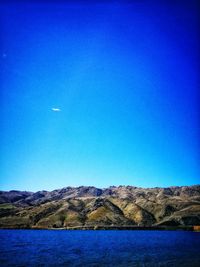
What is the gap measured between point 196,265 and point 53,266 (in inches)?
845

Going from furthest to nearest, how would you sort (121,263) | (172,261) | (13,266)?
(172,261), (121,263), (13,266)

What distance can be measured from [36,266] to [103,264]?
33.2 ft

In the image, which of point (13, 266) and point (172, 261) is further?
point (172, 261)

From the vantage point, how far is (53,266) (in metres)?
52.2

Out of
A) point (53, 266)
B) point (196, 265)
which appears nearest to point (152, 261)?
point (196, 265)

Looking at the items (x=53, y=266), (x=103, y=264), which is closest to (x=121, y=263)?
(x=103, y=264)

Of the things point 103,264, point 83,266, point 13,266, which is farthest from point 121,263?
point 13,266

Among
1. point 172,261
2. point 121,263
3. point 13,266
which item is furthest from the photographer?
point 172,261

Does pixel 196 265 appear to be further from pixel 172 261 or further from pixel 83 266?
pixel 83 266

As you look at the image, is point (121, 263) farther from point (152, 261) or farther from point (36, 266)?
A: point (36, 266)

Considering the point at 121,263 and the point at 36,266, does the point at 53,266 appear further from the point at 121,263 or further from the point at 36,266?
the point at 121,263

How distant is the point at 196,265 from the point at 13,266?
27.2 metres

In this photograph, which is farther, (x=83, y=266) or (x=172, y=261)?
(x=172, y=261)

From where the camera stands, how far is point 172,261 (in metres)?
59.2
